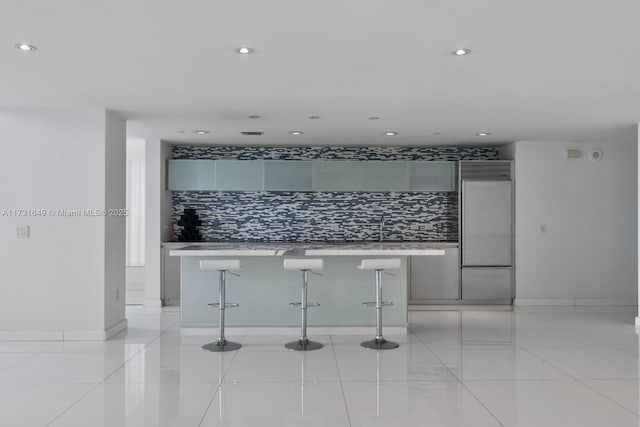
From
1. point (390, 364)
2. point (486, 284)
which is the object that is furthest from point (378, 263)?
point (486, 284)

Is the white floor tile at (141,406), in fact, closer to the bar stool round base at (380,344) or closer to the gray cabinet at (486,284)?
the bar stool round base at (380,344)

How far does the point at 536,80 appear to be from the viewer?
4645 mm

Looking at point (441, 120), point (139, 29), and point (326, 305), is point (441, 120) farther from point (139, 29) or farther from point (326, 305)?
point (139, 29)

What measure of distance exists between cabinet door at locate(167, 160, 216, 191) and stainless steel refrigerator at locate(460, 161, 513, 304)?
11.8 feet

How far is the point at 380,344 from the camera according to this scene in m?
5.71

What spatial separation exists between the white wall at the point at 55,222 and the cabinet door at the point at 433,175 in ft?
14.2

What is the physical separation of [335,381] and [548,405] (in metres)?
1.52

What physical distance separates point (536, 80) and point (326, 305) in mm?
3140

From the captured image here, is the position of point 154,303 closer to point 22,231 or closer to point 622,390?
point 22,231

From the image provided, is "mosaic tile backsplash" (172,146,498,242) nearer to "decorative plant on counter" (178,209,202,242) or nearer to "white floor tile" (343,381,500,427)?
"decorative plant on counter" (178,209,202,242)

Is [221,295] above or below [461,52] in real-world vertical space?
below

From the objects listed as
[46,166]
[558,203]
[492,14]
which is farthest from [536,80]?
[46,166]

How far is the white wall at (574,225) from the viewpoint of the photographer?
8188 mm

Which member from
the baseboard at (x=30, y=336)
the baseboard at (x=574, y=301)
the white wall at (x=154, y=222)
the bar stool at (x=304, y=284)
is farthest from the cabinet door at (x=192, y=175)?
the baseboard at (x=574, y=301)
